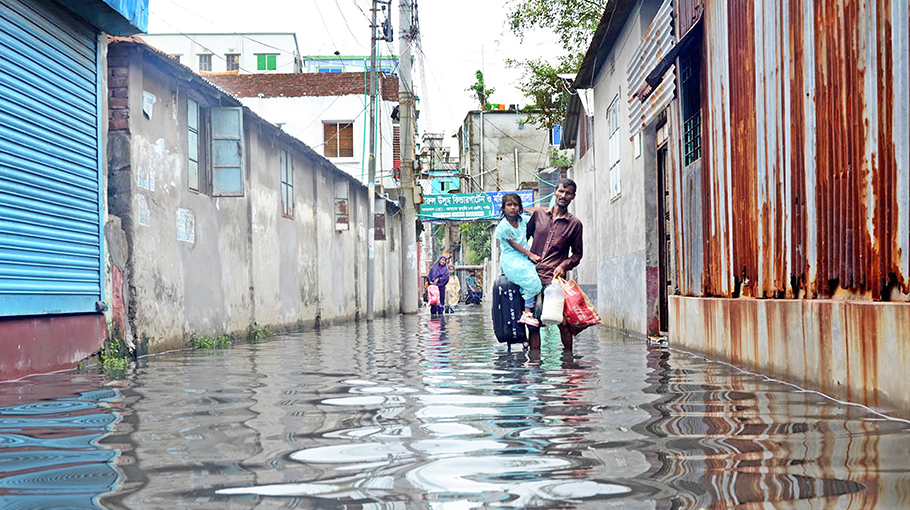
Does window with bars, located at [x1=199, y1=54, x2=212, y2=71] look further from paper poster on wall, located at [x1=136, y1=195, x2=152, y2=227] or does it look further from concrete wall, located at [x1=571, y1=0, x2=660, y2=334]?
paper poster on wall, located at [x1=136, y1=195, x2=152, y2=227]

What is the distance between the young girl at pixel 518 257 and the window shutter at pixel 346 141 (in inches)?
1000

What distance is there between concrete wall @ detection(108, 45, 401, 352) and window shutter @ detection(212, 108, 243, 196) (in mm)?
251

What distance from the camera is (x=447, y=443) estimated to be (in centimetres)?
396

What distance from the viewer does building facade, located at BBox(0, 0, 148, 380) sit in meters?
7.37

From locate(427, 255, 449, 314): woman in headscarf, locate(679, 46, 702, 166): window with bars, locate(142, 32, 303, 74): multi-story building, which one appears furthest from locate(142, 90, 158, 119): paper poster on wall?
locate(142, 32, 303, 74): multi-story building

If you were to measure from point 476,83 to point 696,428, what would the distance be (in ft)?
150

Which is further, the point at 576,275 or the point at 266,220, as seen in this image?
the point at 576,275

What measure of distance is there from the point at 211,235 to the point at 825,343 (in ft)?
29.9

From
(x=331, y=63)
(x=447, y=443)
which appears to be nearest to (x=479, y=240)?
(x=331, y=63)

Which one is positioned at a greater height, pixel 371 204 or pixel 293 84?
pixel 293 84

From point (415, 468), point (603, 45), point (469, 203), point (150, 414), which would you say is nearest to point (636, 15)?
point (603, 45)

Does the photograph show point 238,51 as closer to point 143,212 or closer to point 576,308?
point 143,212

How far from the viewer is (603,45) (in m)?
16.0

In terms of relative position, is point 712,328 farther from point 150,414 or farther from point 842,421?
point 150,414
